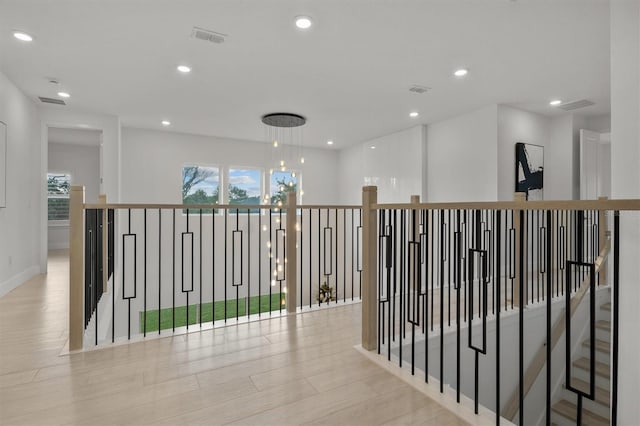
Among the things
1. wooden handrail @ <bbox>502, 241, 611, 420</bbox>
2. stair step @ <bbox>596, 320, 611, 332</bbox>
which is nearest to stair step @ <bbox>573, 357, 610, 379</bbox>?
wooden handrail @ <bbox>502, 241, 611, 420</bbox>

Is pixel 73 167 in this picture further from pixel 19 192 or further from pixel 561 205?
pixel 561 205

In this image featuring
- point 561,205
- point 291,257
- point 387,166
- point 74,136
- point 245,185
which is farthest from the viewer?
point 245,185

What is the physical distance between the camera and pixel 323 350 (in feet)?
8.08

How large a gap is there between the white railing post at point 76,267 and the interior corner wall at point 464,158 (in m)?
4.89

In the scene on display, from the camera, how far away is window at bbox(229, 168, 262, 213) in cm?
751

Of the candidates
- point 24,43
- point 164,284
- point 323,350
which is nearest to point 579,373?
point 323,350

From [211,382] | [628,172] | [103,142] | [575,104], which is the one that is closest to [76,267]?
[211,382]

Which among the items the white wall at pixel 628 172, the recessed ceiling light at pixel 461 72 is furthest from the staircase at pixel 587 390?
the recessed ceiling light at pixel 461 72

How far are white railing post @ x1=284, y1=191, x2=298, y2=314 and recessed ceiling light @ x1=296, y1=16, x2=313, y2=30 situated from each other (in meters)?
1.46

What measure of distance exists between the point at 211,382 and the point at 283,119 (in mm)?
4220

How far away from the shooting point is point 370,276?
8.04ft

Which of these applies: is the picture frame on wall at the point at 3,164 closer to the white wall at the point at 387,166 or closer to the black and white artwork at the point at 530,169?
the white wall at the point at 387,166

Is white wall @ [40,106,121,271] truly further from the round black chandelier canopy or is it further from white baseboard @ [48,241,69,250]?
white baseboard @ [48,241,69,250]

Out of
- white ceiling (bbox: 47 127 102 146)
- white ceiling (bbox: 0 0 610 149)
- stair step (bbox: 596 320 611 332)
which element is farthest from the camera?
white ceiling (bbox: 47 127 102 146)
